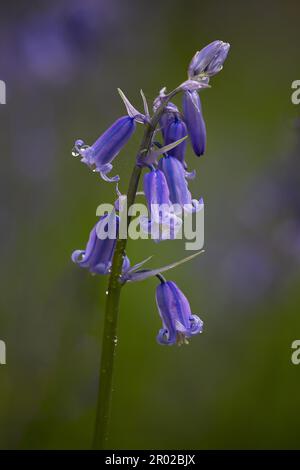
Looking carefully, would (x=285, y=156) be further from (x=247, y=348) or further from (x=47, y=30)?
(x=47, y=30)

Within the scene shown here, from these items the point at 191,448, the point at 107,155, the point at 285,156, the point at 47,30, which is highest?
the point at 47,30

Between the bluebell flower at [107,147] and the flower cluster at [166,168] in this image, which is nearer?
the flower cluster at [166,168]

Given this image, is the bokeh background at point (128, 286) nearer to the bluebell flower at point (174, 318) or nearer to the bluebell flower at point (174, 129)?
the bluebell flower at point (174, 318)

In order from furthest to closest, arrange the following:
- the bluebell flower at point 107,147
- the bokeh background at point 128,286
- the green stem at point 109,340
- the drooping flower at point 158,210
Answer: the bokeh background at point 128,286 < the bluebell flower at point 107,147 < the drooping flower at point 158,210 < the green stem at point 109,340

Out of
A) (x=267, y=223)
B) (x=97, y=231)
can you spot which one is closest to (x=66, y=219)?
(x=267, y=223)

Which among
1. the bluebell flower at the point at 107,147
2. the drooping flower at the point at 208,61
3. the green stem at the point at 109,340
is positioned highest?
the drooping flower at the point at 208,61

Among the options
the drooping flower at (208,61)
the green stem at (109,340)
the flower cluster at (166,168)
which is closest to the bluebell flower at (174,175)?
the flower cluster at (166,168)

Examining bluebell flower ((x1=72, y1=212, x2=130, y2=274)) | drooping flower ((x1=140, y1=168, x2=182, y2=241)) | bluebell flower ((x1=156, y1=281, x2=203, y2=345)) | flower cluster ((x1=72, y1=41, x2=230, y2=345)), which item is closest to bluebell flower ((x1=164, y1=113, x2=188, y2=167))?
flower cluster ((x1=72, y1=41, x2=230, y2=345))

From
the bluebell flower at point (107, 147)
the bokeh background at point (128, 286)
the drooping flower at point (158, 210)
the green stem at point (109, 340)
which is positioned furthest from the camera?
the bokeh background at point (128, 286)
